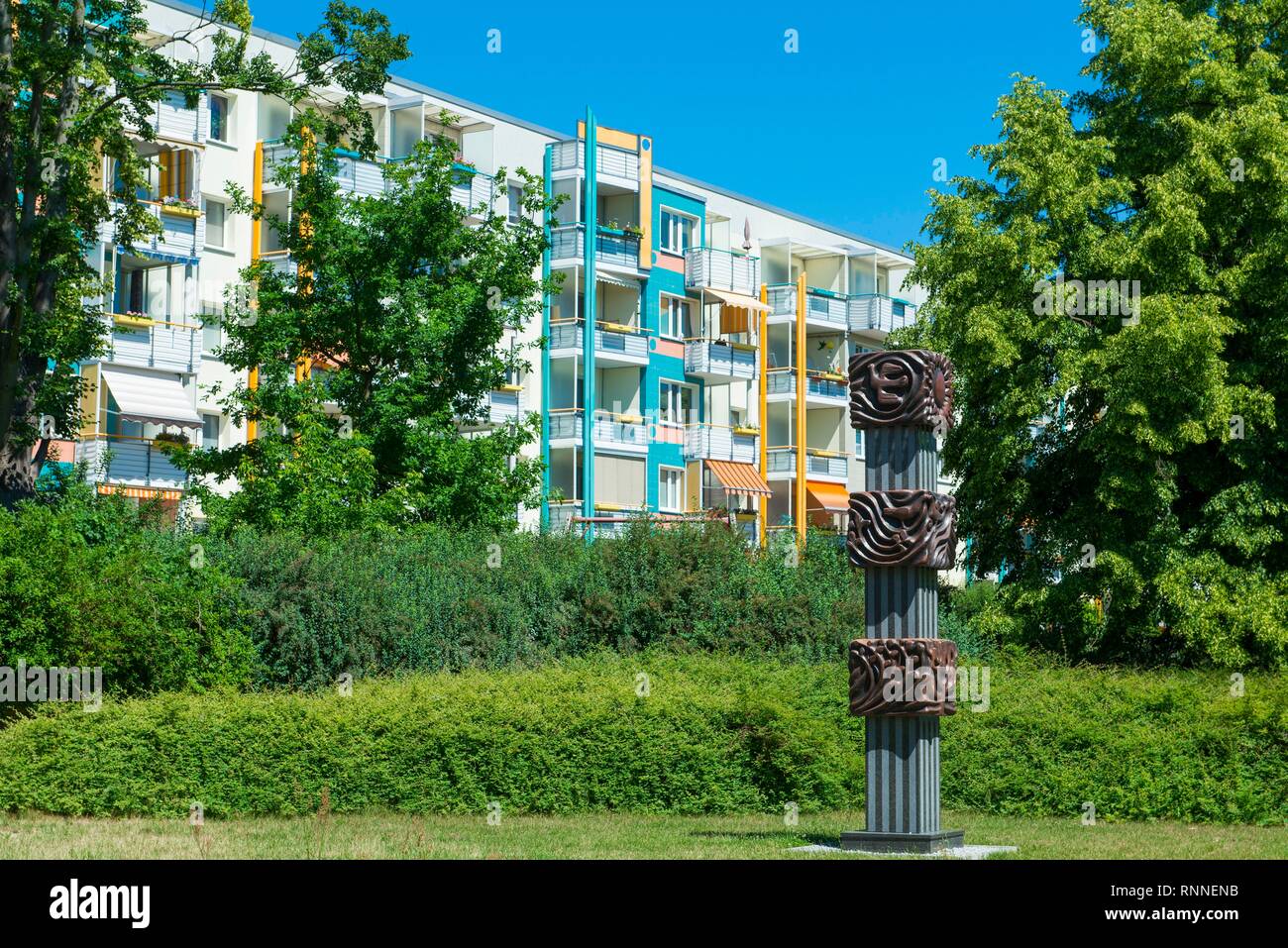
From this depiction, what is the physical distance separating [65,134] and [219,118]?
22765 millimetres

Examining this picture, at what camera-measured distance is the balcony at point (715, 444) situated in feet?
210

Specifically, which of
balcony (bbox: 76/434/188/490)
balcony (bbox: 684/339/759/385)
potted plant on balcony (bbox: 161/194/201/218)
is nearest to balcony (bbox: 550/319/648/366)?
balcony (bbox: 684/339/759/385)

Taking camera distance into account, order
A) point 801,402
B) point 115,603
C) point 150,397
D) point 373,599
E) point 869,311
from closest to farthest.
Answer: point 115,603 → point 373,599 → point 150,397 → point 801,402 → point 869,311

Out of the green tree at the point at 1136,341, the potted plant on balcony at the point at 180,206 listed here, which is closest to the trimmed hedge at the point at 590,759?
the green tree at the point at 1136,341

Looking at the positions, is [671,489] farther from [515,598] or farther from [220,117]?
[515,598]

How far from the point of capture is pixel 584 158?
59.2 meters

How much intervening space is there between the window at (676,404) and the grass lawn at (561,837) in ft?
147

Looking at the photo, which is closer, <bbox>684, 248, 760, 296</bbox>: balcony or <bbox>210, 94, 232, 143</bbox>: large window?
<bbox>210, 94, 232, 143</bbox>: large window

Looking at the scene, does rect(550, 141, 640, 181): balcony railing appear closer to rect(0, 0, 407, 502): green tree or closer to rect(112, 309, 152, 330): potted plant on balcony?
rect(112, 309, 152, 330): potted plant on balcony

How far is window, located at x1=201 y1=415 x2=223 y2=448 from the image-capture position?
157 feet

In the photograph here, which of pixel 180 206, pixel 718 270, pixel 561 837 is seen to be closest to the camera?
pixel 561 837

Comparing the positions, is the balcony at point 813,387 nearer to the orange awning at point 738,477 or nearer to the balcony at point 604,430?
the orange awning at point 738,477

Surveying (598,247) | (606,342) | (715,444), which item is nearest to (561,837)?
(606,342)
